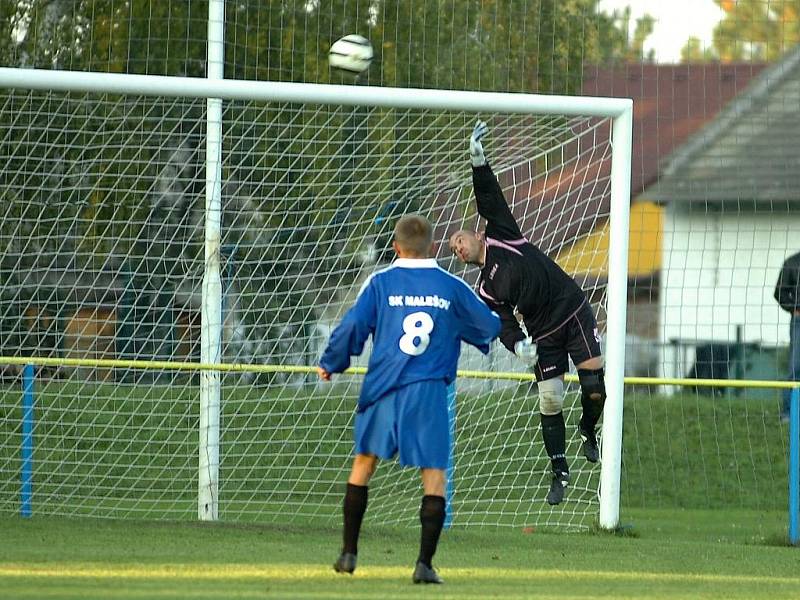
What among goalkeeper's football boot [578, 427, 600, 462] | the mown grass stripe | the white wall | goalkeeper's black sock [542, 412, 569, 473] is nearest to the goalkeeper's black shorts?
goalkeeper's black sock [542, 412, 569, 473]

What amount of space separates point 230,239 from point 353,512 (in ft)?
15.1

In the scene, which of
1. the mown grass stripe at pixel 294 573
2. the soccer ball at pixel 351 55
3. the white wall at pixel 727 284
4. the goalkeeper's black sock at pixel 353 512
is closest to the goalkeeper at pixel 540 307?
the soccer ball at pixel 351 55

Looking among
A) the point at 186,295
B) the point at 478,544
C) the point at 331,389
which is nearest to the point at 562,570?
the point at 478,544

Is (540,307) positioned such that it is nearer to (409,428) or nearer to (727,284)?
(409,428)

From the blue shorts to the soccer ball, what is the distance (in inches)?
145

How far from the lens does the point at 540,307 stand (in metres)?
9.29

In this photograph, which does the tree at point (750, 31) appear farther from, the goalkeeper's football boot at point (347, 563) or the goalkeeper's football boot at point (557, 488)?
the goalkeeper's football boot at point (347, 563)

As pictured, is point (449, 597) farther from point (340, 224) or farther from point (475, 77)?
point (475, 77)

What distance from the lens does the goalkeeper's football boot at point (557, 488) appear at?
9.26 meters

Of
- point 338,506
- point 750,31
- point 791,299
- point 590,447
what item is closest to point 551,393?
point 590,447

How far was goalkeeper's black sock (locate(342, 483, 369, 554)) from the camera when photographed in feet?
23.0

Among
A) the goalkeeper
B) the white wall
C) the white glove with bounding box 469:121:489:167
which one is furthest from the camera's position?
the white wall

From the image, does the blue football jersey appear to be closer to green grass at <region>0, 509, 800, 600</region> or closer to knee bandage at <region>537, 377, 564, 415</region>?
green grass at <region>0, 509, 800, 600</region>

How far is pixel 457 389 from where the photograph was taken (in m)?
11.7
